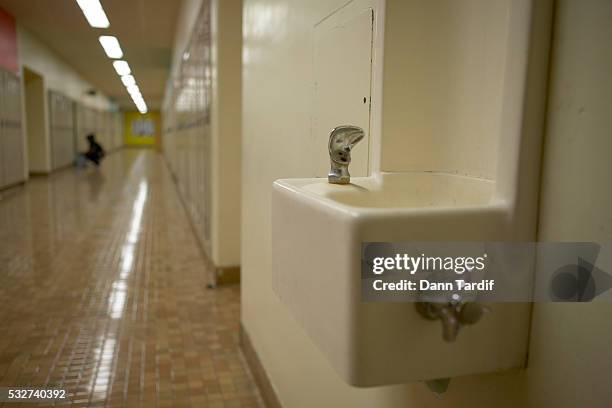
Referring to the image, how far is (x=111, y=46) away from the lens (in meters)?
10.5

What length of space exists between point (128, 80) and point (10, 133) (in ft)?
27.4

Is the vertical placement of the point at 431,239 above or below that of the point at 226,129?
below

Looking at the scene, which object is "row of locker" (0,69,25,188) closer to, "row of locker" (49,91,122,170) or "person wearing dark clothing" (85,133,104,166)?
"row of locker" (49,91,122,170)

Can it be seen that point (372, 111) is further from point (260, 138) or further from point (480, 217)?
point (260, 138)

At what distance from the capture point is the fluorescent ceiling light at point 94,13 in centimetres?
561

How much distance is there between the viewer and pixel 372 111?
3.61ft

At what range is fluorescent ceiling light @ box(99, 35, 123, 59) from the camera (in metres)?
9.32

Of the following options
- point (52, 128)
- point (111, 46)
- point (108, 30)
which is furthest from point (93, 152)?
point (108, 30)

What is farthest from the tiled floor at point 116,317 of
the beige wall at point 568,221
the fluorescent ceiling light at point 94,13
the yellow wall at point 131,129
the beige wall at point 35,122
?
the yellow wall at point 131,129

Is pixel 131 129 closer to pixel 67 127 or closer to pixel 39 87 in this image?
pixel 67 127

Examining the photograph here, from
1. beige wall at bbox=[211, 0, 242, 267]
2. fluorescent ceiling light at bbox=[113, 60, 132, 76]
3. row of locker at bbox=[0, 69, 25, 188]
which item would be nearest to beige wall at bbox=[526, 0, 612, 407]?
beige wall at bbox=[211, 0, 242, 267]

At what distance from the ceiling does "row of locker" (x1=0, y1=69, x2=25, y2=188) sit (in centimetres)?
115

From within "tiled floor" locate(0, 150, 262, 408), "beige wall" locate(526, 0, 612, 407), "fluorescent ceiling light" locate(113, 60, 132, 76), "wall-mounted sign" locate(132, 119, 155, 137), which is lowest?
"tiled floor" locate(0, 150, 262, 408)

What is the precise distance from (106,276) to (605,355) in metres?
3.67
